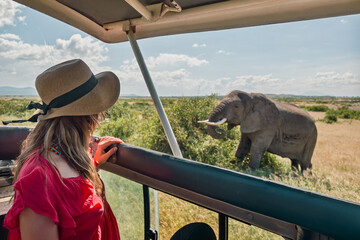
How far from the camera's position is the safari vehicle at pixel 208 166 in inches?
22.1

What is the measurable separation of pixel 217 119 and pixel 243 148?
3.18 feet

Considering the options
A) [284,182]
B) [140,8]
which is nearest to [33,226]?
[140,8]

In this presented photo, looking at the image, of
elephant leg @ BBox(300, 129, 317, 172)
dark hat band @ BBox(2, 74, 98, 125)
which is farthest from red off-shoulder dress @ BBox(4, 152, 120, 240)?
elephant leg @ BBox(300, 129, 317, 172)

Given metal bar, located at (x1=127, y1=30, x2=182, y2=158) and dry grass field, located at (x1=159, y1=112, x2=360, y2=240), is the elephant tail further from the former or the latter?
metal bar, located at (x1=127, y1=30, x2=182, y2=158)

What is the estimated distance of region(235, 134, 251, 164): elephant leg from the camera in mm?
4895

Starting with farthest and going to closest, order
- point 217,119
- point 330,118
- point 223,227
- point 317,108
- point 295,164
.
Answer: point 317,108, point 330,118, point 295,164, point 217,119, point 223,227

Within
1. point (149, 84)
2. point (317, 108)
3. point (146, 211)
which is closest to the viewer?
point (146, 211)

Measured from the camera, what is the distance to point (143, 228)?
1067 millimetres

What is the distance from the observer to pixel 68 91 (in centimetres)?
80

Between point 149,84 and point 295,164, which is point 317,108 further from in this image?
point 149,84

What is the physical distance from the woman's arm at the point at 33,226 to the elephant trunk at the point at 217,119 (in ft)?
12.8

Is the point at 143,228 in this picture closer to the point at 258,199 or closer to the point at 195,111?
the point at 258,199

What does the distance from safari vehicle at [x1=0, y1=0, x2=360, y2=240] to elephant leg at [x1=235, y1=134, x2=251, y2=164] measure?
12.4 feet

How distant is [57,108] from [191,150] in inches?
179
